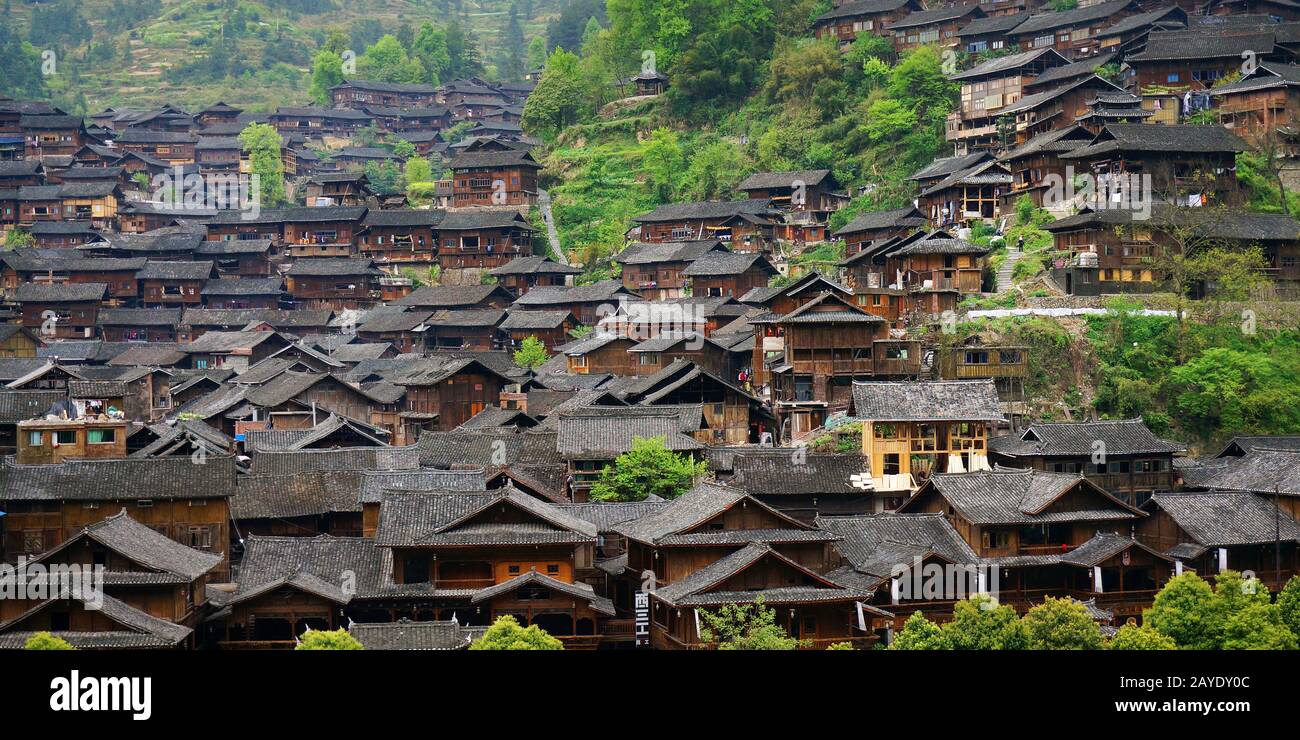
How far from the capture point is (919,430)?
1758 inches

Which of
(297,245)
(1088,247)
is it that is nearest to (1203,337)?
(1088,247)

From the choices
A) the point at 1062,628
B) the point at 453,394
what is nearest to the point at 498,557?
the point at 1062,628

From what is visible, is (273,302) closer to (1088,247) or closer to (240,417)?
(240,417)

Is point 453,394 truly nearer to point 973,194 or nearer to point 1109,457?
point 973,194

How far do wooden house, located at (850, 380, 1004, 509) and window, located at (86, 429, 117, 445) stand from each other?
2558cm

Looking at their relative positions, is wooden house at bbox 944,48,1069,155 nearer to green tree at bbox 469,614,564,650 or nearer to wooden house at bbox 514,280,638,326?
wooden house at bbox 514,280,638,326

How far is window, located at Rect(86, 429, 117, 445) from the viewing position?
43.9 meters

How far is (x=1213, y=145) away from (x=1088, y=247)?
9.32 m

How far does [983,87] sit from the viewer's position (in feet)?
248

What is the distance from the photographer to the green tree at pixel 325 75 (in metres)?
132

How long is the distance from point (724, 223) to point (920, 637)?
47778 mm

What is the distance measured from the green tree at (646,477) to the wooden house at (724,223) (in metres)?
31.4

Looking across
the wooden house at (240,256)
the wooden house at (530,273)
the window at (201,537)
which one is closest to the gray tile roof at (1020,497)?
the window at (201,537)
